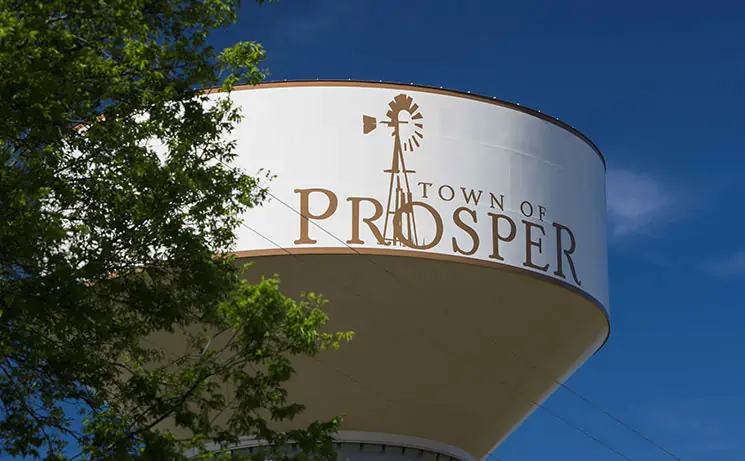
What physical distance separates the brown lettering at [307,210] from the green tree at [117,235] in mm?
3291

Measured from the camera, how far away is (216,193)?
9.80 meters

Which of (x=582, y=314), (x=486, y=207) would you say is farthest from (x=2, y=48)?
(x=582, y=314)

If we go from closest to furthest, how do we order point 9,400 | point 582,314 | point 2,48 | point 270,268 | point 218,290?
point 2,48 < point 9,400 < point 218,290 < point 270,268 < point 582,314

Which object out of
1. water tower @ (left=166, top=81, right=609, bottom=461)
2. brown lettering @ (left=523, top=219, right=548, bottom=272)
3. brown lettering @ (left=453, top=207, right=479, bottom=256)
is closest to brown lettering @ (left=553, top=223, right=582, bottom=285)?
water tower @ (left=166, top=81, right=609, bottom=461)

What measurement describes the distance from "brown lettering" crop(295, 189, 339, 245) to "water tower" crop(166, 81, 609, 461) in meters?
0.01

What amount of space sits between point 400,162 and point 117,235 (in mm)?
4815

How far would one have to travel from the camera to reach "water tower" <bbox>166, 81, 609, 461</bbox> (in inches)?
534

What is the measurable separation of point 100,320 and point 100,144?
1416 mm

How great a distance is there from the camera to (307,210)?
13.5 metres

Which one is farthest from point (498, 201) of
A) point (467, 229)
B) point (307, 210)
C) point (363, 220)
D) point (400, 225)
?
point (307, 210)

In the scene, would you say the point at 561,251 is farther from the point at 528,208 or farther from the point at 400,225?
the point at 400,225

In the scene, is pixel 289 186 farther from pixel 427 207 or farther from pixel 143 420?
pixel 143 420

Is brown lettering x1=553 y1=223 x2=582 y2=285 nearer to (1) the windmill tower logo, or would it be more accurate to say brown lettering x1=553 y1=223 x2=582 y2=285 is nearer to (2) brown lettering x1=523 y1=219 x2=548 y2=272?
(2) brown lettering x1=523 y1=219 x2=548 y2=272

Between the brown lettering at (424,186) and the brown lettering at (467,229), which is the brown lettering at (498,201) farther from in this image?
the brown lettering at (424,186)
